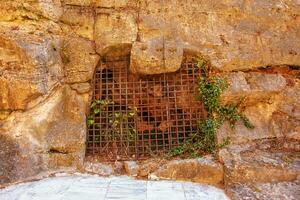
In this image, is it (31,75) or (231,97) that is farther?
(231,97)

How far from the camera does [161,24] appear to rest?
5.48m

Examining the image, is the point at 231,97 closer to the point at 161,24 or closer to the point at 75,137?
the point at 161,24

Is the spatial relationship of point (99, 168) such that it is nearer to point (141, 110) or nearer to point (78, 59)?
point (141, 110)

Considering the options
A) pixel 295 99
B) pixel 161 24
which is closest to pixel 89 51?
pixel 161 24

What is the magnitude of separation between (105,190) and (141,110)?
177 cm

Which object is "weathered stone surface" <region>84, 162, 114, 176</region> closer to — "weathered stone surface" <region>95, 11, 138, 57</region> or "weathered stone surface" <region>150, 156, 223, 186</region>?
"weathered stone surface" <region>150, 156, 223, 186</region>

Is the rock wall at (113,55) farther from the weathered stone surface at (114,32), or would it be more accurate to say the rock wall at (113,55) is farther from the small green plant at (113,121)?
the small green plant at (113,121)

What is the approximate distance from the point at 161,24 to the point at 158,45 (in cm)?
37

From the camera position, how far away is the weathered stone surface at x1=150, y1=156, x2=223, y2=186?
456 cm

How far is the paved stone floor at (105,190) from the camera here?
3.76m

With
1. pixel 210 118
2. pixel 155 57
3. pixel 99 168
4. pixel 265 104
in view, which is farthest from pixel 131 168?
pixel 265 104

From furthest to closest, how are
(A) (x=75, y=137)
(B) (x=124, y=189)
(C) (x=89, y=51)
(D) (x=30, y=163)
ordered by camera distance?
(C) (x=89, y=51) < (A) (x=75, y=137) < (D) (x=30, y=163) < (B) (x=124, y=189)

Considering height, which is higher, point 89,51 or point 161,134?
point 89,51

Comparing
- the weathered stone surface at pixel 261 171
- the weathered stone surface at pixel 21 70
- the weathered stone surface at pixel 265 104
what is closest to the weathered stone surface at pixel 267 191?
the weathered stone surface at pixel 261 171
